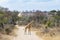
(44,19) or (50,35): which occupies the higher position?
(50,35)

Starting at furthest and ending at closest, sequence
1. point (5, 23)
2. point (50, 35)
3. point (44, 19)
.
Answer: point (44, 19) < point (5, 23) < point (50, 35)

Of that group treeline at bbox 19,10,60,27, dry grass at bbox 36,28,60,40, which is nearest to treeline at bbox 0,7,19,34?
dry grass at bbox 36,28,60,40

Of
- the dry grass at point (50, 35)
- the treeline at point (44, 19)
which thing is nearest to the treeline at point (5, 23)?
the dry grass at point (50, 35)

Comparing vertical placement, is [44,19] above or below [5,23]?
below

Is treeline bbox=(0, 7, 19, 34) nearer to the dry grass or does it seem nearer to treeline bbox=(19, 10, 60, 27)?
the dry grass

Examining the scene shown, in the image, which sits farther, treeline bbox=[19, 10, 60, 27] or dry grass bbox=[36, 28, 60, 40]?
treeline bbox=[19, 10, 60, 27]

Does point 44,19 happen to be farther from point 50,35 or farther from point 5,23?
point 50,35

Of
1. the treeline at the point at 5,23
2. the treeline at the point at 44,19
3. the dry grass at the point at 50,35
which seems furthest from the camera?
the treeline at the point at 44,19

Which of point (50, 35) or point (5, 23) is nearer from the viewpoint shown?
point (50, 35)

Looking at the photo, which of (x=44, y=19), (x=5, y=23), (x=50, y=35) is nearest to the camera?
(x=50, y=35)

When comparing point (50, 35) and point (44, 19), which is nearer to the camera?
point (50, 35)

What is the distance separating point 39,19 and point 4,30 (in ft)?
78.4

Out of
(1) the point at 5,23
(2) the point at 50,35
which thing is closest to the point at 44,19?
(1) the point at 5,23

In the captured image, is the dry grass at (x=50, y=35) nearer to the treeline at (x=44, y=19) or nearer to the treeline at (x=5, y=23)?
the treeline at (x=5, y=23)
